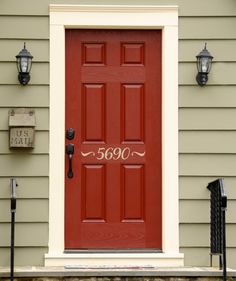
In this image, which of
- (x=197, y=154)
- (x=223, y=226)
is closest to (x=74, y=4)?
(x=197, y=154)

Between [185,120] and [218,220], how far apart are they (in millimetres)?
988

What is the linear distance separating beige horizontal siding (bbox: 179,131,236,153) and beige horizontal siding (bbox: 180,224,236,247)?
2.30 ft

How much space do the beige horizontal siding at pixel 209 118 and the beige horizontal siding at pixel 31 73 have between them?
1.31 metres

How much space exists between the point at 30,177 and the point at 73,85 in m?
0.96

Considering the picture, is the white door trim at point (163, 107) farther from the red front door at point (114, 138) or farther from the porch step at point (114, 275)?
the porch step at point (114, 275)

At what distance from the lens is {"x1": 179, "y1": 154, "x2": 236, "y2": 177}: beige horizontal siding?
7.50 metres

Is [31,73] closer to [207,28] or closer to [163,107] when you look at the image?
[163,107]

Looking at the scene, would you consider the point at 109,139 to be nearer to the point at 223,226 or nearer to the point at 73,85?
the point at 73,85

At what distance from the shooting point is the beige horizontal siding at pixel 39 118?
24.4 ft

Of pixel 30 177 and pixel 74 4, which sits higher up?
pixel 74 4

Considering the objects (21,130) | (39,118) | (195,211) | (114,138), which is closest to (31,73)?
(39,118)

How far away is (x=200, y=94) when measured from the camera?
24.8 feet

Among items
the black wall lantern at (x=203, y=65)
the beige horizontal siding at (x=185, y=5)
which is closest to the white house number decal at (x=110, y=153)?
the black wall lantern at (x=203, y=65)

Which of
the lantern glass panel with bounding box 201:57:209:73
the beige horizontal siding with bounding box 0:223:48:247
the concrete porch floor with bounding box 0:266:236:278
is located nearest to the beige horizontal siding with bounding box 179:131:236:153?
the lantern glass panel with bounding box 201:57:209:73
